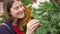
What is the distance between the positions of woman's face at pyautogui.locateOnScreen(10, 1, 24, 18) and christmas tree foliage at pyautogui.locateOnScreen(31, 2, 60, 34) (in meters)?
1.79

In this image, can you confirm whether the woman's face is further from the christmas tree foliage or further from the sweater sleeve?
the christmas tree foliage

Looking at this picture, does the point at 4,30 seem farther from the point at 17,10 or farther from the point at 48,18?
the point at 48,18

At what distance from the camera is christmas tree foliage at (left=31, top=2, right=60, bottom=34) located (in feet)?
13.9

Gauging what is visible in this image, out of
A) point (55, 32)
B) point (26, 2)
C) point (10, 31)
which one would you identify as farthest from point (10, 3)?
point (26, 2)

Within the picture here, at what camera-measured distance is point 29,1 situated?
584 centimetres

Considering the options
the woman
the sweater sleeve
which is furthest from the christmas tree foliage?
the sweater sleeve

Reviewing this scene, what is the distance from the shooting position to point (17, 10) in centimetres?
239

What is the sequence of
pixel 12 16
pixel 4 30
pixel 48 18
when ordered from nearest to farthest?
pixel 4 30, pixel 12 16, pixel 48 18

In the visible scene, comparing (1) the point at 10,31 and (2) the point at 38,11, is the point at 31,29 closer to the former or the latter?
(1) the point at 10,31

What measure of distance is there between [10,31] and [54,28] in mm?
2034

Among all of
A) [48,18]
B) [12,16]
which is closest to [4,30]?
[12,16]

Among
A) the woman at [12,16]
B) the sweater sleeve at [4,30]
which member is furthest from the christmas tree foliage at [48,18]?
the sweater sleeve at [4,30]

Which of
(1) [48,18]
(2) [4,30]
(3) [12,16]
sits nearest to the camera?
(2) [4,30]

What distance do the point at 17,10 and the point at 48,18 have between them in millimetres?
2081
